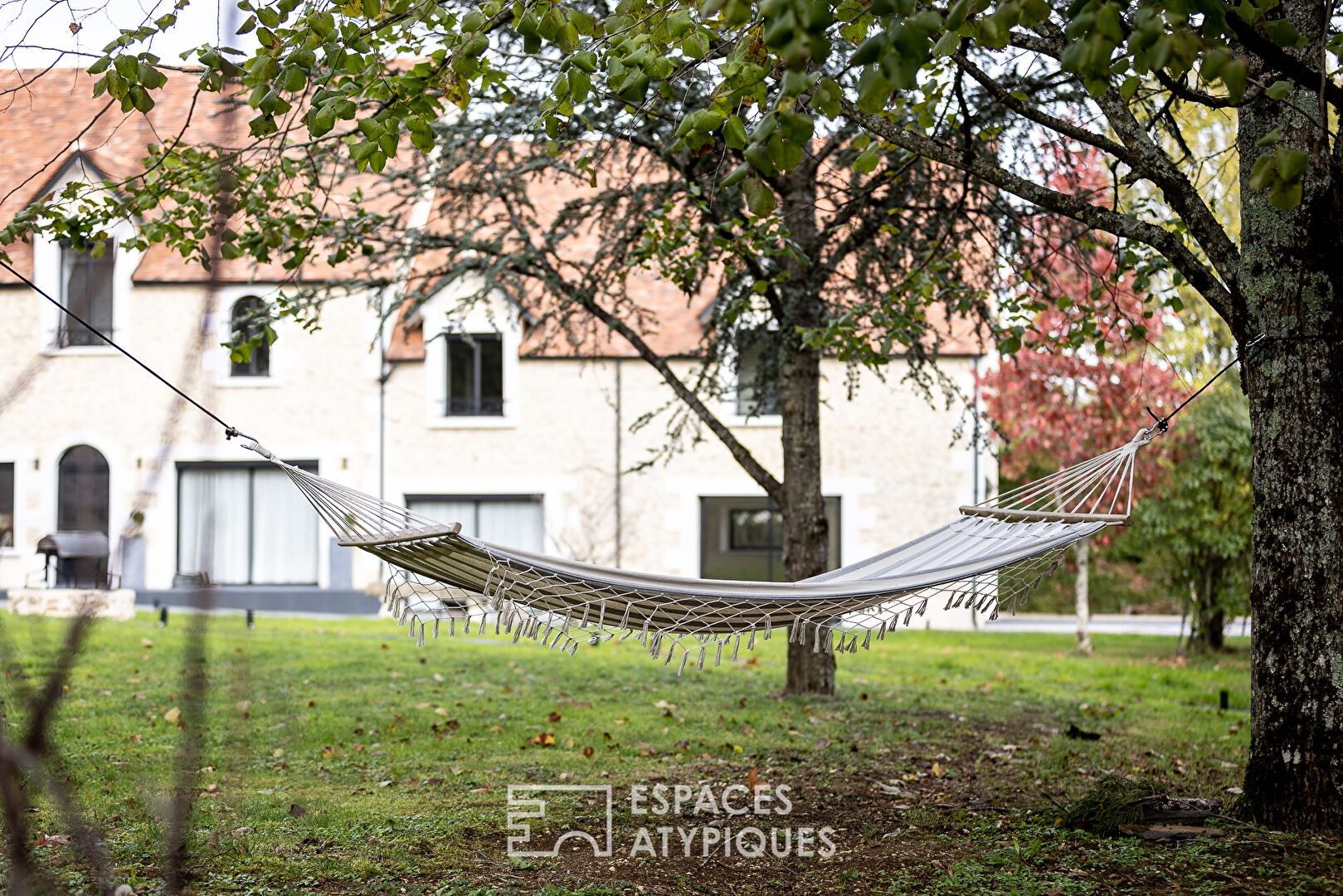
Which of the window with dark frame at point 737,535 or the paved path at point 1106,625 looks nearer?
the window with dark frame at point 737,535

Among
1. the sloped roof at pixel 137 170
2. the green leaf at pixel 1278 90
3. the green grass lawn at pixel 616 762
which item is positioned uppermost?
the sloped roof at pixel 137 170

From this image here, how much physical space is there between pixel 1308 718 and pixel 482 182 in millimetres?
4323

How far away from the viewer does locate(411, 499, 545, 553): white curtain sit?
12188mm

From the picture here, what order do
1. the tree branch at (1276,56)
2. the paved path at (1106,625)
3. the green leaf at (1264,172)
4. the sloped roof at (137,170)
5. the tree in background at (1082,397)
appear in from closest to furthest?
1. the green leaf at (1264,172)
2. the tree branch at (1276,56)
3. the sloped roof at (137,170)
4. the tree in background at (1082,397)
5. the paved path at (1106,625)

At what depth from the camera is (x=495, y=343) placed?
40.3 feet

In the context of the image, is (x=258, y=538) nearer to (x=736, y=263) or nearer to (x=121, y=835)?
(x=736, y=263)

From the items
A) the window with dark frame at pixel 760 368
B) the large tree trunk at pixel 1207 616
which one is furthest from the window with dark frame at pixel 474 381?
the large tree trunk at pixel 1207 616

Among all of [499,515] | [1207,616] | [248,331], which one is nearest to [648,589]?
[248,331]

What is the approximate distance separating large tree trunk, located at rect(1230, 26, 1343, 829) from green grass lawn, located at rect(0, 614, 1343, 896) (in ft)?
0.70

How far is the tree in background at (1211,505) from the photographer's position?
877 centimetres

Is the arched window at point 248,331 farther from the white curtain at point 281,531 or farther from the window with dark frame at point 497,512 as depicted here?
the white curtain at point 281,531

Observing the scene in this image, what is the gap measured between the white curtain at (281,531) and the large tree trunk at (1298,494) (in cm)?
1072

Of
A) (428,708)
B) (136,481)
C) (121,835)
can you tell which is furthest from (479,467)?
(121,835)

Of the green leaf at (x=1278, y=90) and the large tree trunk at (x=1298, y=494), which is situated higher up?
the green leaf at (x=1278, y=90)
